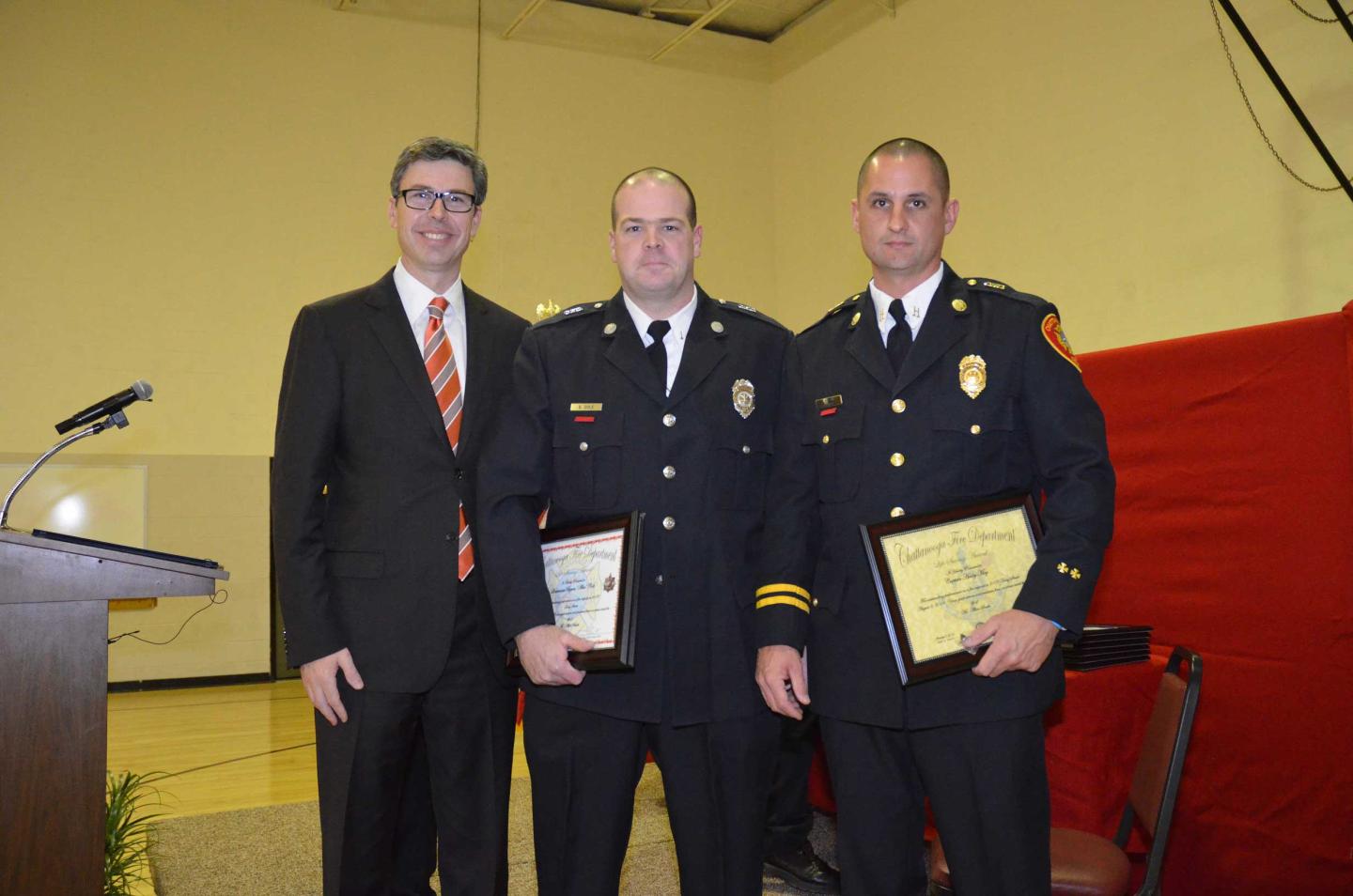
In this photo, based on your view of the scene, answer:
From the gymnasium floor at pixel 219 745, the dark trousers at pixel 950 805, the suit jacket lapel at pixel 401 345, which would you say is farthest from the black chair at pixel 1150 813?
the gymnasium floor at pixel 219 745

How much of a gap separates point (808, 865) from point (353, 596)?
179 cm

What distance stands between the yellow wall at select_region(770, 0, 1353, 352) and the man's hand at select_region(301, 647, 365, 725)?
553 centimetres

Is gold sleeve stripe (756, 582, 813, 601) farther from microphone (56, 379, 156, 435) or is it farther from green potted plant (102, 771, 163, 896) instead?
green potted plant (102, 771, 163, 896)

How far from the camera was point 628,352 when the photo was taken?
2.22 metres

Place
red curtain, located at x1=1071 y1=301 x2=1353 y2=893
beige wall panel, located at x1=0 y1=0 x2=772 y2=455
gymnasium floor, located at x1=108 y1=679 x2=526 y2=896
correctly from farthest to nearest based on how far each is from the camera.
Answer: beige wall panel, located at x1=0 y1=0 x2=772 y2=455 < gymnasium floor, located at x1=108 y1=679 x2=526 y2=896 < red curtain, located at x1=1071 y1=301 x2=1353 y2=893

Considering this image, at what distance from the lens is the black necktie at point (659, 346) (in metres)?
2.23

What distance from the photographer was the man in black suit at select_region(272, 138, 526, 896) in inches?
85.6

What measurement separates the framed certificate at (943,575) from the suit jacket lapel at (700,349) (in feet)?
1.58

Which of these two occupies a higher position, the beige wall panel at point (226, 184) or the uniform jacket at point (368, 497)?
the beige wall panel at point (226, 184)

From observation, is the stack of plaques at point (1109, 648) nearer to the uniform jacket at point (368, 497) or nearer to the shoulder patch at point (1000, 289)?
the shoulder patch at point (1000, 289)

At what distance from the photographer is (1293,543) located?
119 inches

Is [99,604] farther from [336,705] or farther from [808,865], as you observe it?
[808,865]

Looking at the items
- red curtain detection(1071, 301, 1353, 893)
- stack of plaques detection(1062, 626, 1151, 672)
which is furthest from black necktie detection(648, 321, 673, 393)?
red curtain detection(1071, 301, 1353, 893)

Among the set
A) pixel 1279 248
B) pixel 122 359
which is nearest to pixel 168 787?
pixel 122 359
